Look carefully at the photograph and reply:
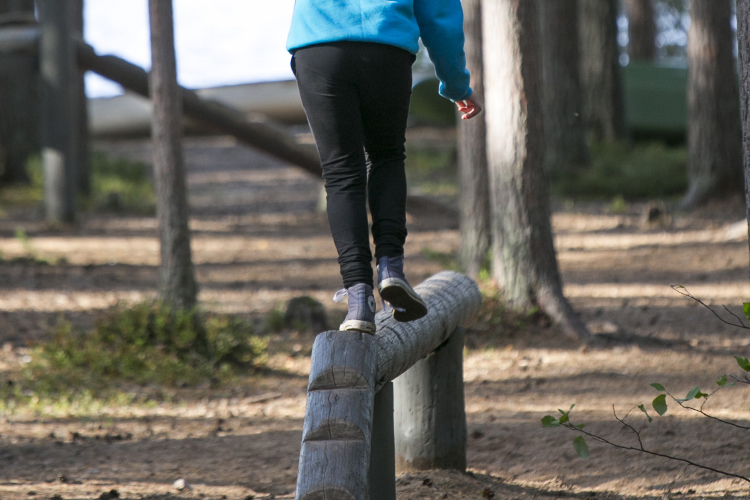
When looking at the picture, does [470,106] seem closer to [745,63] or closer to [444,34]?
[444,34]

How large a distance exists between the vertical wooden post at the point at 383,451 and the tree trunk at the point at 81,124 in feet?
32.9

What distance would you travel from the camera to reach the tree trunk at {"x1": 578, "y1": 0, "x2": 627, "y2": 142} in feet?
44.8

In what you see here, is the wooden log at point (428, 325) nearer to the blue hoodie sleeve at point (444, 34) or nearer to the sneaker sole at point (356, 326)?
the sneaker sole at point (356, 326)

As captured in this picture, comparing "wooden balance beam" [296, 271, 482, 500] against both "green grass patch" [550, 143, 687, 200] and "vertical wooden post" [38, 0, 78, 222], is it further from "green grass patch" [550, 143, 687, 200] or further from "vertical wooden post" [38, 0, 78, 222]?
"green grass patch" [550, 143, 687, 200]

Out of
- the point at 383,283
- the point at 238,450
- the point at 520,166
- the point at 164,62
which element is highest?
the point at 164,62

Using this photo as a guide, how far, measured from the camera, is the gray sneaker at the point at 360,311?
2990mm

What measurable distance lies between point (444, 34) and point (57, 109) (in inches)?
318

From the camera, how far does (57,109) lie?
997cm

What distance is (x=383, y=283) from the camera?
3.05m

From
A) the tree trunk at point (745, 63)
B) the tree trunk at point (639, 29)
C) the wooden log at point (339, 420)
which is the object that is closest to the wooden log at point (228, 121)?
the wooden log at point (339, 420)

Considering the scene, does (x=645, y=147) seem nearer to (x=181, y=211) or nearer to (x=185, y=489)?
(x=181, y=211)

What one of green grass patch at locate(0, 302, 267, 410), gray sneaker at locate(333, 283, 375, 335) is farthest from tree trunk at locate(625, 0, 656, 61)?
gray sneaker at locate(333, 283, 375, 335)

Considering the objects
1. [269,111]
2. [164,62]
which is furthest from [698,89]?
[269,111]

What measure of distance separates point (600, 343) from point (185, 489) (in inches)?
135
